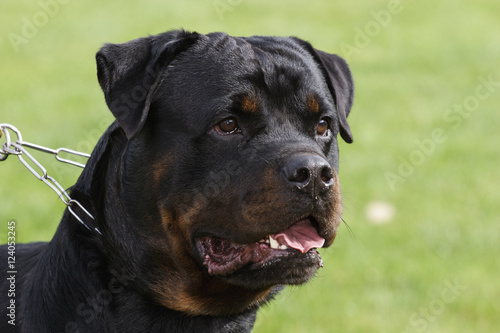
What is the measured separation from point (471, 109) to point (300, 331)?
543 centimetres

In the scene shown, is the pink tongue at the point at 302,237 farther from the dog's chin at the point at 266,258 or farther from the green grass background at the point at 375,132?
the green grass background at the point at 375,132

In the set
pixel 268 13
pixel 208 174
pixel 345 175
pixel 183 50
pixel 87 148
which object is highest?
pixel 183 50

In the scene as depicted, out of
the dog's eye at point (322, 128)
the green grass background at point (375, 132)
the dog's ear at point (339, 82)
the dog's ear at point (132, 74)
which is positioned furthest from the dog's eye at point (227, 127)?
the green grass background at point (375, 132)

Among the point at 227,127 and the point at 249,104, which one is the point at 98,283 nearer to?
the point at 227,127

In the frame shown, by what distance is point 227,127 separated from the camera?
120 inches

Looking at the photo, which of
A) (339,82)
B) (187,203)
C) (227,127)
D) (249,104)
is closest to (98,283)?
(187,203)

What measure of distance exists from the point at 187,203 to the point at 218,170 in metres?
0.18

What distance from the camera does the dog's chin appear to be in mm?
2908

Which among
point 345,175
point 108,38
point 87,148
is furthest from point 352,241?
point 108,38

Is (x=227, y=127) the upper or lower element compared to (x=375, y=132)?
upper

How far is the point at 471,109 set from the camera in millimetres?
9258

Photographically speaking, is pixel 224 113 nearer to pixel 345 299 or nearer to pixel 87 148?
pixel 345 299

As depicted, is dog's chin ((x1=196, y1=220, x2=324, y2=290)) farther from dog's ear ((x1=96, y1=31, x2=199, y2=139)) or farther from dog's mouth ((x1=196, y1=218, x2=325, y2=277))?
dog's ear ((x1=96, y1=31, x2=199, y2=139))

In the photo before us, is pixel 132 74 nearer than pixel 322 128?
Yes
